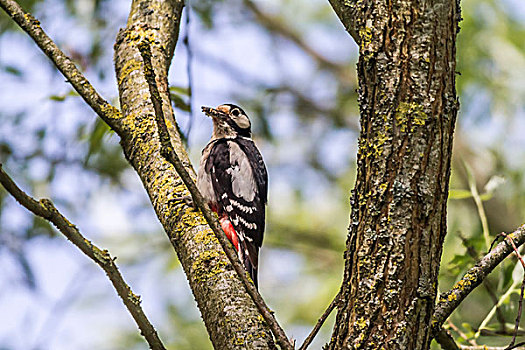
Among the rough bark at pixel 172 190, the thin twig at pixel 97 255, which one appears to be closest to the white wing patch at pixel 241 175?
the rough bark at pixel 172 190

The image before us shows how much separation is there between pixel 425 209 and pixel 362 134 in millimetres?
258

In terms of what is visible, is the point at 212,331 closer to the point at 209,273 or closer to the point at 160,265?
the point at 209,273

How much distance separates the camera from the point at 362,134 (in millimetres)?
1590

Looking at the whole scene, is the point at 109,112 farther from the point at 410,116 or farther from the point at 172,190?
the point at 410,116

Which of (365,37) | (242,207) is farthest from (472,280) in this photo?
(242,207)

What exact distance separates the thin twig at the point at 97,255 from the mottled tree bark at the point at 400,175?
507mm

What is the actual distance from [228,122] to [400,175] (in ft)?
9.53

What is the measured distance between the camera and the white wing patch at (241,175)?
362 cm

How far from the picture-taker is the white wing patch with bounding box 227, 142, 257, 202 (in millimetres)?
3625

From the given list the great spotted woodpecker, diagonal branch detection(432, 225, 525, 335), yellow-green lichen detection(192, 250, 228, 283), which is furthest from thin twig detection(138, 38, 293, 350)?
the great spotted woodpecker

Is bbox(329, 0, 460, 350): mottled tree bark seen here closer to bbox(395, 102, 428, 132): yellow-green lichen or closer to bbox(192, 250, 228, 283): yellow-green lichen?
bbox(395, 102, 428, 132): yellow-green lichen

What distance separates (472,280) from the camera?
1605mm

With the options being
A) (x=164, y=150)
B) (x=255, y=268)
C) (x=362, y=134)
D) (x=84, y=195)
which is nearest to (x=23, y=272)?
(x=84, y=195)

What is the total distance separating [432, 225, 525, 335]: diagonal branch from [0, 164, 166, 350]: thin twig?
0.77 metres
